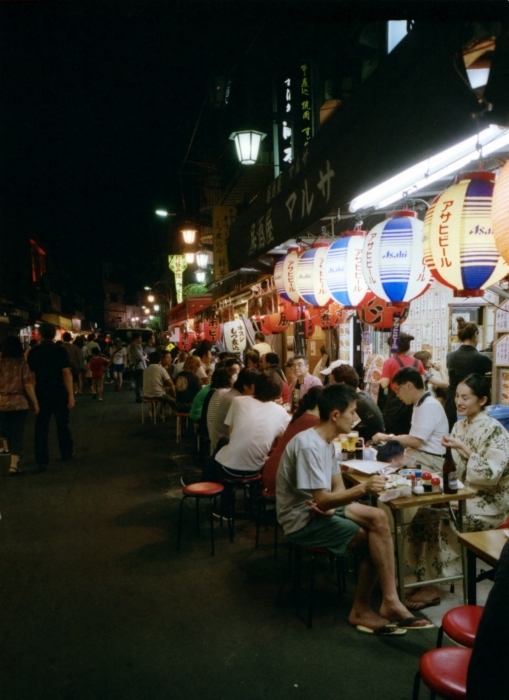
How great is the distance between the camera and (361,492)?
158 inches

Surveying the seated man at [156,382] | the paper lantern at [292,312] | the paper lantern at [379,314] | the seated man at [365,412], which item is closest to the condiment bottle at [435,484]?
the seated man at [365,412]

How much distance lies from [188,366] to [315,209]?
6.28 metres

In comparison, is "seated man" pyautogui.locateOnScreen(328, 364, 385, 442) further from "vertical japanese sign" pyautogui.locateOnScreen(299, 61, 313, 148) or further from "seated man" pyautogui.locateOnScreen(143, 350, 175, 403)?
"seated man" pyautogui.locateOnScreen(143, 350, 175, 403)

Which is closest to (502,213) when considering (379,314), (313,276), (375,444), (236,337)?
(375,444)

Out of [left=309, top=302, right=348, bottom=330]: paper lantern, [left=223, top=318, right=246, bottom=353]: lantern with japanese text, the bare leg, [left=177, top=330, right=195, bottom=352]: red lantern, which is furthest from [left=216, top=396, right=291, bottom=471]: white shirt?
[left=177, top=330, right=195, bottom=352]: red lantern

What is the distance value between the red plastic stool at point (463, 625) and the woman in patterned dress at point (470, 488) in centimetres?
170

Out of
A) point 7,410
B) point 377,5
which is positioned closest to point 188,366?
point 7,410

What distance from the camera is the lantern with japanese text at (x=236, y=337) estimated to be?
1339 cm

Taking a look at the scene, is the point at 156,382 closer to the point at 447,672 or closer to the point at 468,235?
the point at 468,235

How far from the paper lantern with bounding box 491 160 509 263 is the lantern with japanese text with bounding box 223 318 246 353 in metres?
10.5

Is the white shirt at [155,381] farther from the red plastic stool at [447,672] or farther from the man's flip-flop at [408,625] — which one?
the red plastic stool at [447,672]

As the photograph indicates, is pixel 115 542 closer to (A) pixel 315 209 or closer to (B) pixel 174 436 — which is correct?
(A) pixel 315 209

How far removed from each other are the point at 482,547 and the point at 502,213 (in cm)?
215

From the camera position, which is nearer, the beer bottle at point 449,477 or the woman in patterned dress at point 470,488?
the beer bottle at point 449,477
